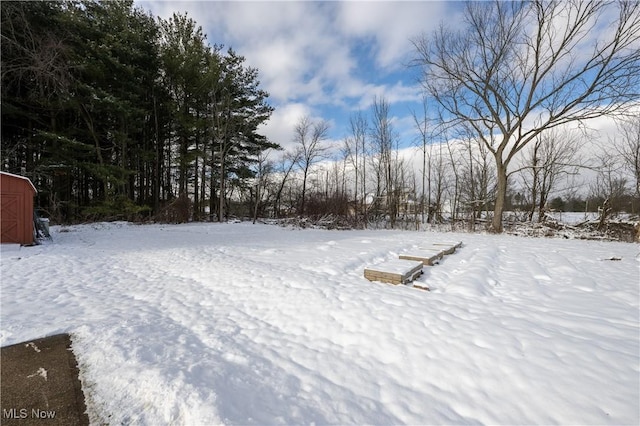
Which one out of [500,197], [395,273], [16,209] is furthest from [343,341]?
[500,197]

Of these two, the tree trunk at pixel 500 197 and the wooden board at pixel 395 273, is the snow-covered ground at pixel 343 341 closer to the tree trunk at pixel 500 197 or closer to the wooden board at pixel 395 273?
the wooden board at pixel 395 273

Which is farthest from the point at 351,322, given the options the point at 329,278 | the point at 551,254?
the point at 551,254

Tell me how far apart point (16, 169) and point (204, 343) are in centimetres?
1955

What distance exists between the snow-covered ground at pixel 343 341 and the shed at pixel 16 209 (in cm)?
339

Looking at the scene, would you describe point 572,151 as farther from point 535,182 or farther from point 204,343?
point 204,343

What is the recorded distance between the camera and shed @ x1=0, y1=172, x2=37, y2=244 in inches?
293

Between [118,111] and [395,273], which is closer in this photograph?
[395,273]

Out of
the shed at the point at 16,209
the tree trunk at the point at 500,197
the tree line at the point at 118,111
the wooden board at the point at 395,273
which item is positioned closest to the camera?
the wooden board at the point at 395,273

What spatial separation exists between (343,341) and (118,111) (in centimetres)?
1797

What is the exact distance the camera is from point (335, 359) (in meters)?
2.40

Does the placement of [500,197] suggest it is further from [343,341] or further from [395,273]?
[343,341]

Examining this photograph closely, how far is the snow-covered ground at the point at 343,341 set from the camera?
70.1 inches

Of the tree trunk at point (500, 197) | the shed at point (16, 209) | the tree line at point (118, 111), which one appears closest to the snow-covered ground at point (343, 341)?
the shed at point (16, 209)

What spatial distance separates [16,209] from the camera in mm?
7609
